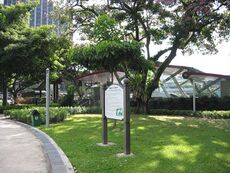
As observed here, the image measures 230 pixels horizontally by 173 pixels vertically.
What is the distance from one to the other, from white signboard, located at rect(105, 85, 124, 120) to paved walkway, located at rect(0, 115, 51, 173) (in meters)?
1.92

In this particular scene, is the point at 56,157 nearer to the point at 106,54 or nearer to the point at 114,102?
the point at 114,102

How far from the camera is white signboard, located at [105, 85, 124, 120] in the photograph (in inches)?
324

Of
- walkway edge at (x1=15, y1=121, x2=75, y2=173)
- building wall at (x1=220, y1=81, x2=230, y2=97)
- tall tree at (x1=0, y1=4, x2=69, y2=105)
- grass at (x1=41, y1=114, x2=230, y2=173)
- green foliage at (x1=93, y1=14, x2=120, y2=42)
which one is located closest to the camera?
grass at (x1=41, y1=114, x2=230, y2=173)

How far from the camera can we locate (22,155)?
338 inches

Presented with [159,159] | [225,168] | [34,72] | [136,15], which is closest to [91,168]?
[159,159]

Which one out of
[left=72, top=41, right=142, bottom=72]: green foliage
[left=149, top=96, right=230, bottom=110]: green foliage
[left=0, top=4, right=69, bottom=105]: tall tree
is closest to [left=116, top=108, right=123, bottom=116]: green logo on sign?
[left=72, top=41, right=142, bottom=72]: green foliage

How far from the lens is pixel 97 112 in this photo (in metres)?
23.2

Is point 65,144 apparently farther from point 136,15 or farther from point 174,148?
point 136,15

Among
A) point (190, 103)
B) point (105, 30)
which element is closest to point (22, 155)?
point (105, 30)

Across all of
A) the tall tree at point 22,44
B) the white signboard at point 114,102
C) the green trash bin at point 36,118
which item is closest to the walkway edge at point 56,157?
the white signboard at point 114,102

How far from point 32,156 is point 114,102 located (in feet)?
7.73

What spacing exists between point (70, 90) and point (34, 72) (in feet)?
16.6

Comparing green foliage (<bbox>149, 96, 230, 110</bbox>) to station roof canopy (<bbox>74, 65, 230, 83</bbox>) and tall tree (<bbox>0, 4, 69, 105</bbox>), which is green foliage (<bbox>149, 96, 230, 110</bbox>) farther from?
tall tree (<bbox>0, 4, 69, 105</bbox>)

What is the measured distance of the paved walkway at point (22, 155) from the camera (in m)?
7.05
